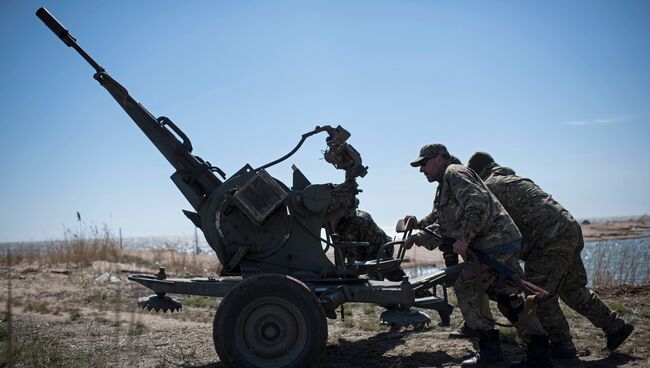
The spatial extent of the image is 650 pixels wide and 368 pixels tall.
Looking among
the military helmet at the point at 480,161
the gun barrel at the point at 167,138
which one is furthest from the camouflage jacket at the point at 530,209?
the gun barrel at the point at 167,138

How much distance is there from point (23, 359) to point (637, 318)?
24.3ft

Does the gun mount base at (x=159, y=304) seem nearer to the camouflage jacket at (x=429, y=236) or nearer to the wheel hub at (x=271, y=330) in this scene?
the wheel hub at (x=271, y=330)

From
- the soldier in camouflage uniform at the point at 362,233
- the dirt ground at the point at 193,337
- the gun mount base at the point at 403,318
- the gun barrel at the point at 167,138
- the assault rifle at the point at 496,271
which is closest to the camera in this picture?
the assault rifle at the point at 496,271

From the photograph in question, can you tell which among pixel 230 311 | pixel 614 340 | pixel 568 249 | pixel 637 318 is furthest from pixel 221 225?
pixel 637 318

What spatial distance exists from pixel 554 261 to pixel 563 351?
95cm

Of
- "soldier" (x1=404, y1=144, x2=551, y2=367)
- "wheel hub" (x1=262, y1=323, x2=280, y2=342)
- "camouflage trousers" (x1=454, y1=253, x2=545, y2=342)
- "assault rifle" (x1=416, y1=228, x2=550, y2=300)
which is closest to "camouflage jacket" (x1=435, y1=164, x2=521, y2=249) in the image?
"soldier" (x1=404, y1=144, x2=551, y2=367)

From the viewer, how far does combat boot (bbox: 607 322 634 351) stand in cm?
549

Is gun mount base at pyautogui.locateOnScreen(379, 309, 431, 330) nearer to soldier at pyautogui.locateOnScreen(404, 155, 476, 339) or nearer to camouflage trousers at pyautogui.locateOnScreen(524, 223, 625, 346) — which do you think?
soldier at pyautogui.locateOnScreen(404, 155, 476, 339)

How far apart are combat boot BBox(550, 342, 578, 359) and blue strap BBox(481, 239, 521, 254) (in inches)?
52.9

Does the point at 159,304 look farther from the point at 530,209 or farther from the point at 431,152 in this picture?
the point at 530,209

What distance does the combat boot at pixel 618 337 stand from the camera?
18.0ft

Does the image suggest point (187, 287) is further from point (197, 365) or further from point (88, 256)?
point (88, 256)

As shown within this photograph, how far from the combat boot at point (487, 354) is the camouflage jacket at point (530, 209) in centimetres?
105

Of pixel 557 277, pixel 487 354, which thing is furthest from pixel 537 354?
pixel 557 277
